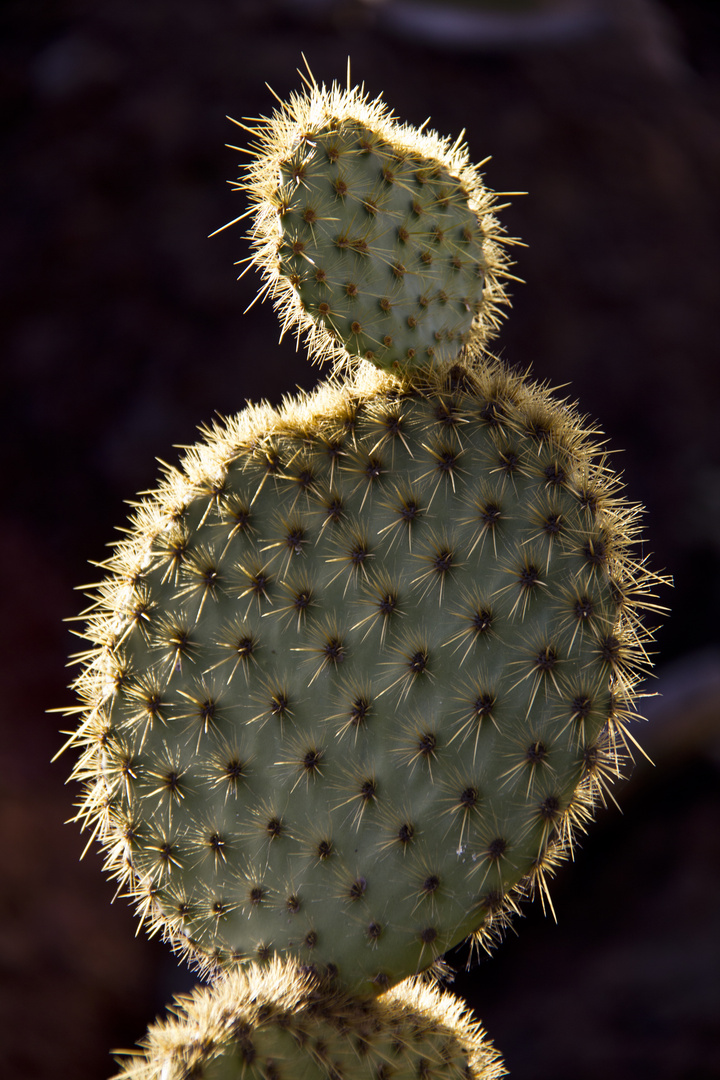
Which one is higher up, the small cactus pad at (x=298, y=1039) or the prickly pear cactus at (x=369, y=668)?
the prickly pear cactus at (x=369, y=668)

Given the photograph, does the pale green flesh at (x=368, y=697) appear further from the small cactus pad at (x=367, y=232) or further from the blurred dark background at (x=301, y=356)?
the blurred dark background at (x=301, y=356)

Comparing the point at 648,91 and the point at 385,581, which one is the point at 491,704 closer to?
the point at 385,581

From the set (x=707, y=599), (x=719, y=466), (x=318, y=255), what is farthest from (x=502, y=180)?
(x=318, y=255)

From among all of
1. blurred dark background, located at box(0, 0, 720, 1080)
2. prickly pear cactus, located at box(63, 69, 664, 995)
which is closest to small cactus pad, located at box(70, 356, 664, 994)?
prickly pear cactus, located at box(63, 69, 664, 995)

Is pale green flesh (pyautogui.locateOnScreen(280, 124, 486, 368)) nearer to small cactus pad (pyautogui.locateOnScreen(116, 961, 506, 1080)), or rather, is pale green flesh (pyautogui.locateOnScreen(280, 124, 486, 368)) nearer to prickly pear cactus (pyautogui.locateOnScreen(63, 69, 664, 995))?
prickly pear cactus (pyautogui.locateOnScreen(63, 69, 664, 995))

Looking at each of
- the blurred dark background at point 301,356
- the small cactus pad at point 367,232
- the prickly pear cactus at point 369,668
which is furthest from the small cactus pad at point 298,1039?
the blurred dark background at point 301,356

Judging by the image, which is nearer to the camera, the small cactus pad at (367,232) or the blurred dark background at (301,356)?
the small cactus pad at (367,232)

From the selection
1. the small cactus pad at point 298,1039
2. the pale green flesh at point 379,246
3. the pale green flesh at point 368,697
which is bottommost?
the small cactus pad at point 298,1039
